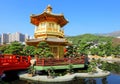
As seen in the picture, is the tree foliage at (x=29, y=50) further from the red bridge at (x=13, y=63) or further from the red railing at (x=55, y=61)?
the red railing at (x=55, y=61)

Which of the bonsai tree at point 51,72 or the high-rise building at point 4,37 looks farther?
the high-rise building at point 4,37

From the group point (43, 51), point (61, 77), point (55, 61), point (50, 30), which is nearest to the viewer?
point (61, 77)

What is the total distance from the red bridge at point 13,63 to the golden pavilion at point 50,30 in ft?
16.2

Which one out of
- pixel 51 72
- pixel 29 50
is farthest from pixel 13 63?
pixel 29 50

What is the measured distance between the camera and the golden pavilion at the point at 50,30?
77.6 feet

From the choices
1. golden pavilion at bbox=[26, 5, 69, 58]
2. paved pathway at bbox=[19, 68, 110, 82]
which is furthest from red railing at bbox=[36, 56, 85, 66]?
golden pavilion at bbox=[26, 5, 69, 58]

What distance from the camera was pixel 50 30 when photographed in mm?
24594

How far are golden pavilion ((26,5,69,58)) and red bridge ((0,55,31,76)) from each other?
16.2 feet

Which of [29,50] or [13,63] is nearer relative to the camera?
[13,63]

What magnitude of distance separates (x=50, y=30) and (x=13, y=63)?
28.1 ft

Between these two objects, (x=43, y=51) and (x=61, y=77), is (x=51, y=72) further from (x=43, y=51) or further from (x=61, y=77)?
(x=43, y=51)

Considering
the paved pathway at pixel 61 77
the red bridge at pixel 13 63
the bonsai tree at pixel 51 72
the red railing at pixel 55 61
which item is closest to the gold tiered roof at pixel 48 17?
the red railing at pixel 55 61

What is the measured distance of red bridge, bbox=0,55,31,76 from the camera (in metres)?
16.3

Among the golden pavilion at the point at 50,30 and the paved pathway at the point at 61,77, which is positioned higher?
the golden pavilion at the point at 50,30
